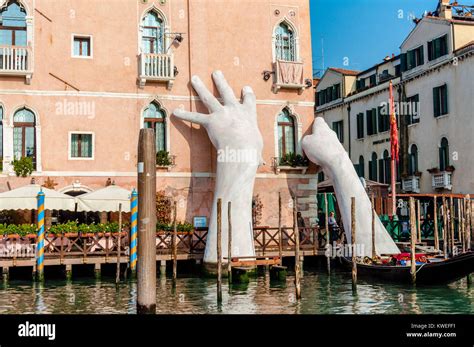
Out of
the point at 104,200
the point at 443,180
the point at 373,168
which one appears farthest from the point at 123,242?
the point at 373,168

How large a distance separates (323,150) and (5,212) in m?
7.76

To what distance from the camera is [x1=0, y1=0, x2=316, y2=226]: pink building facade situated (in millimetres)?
17469

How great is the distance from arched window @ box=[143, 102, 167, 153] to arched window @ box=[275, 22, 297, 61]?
3473 mm

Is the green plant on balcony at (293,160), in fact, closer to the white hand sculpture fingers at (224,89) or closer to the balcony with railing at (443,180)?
the white hand sculpture fingers at (224,89)

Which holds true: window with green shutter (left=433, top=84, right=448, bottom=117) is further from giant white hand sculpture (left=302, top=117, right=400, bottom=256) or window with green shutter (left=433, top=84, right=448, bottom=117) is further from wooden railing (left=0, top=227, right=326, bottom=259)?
wooden railing (left=0, top=227, right=326, bottom=259)

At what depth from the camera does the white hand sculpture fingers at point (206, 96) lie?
17.6m

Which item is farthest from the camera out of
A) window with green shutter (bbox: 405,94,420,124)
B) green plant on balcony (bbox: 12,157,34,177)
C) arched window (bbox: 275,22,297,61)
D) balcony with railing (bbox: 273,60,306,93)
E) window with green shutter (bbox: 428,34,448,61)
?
window with green shutter (bbox: 405,94,420,124)

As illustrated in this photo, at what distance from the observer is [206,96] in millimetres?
17766

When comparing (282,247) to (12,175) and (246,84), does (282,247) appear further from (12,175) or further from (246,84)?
(12,175)

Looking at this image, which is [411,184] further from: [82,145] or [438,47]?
[82,145]

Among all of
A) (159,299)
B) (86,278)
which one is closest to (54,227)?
(86,278)

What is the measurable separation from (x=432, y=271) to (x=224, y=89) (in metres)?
6.75

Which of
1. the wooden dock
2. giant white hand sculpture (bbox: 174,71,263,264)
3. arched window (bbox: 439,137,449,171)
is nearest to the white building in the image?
arched window (bbox: 439,137,449,171)

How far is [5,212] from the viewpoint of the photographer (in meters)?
17.0
